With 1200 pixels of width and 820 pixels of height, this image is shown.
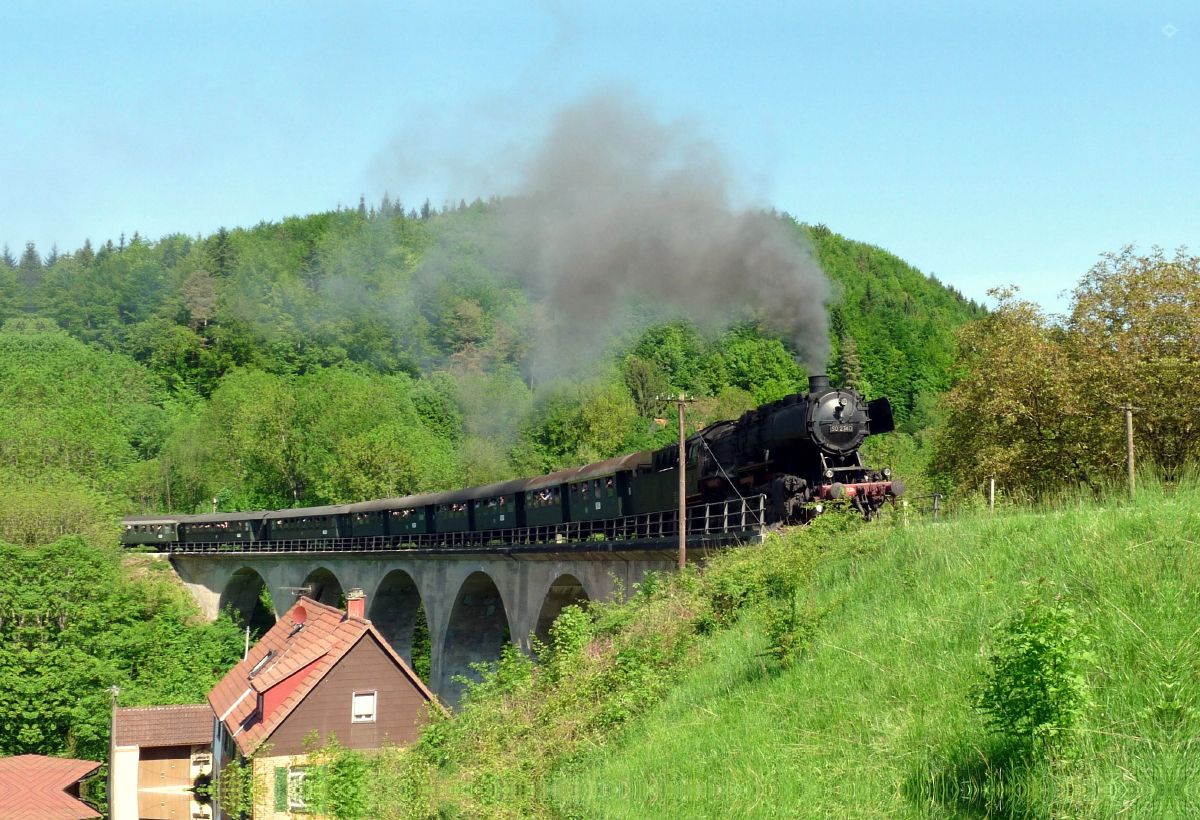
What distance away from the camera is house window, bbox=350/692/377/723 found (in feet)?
80.6

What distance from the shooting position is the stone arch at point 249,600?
60.8 meters

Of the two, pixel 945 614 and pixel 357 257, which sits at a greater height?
pixel 357 257

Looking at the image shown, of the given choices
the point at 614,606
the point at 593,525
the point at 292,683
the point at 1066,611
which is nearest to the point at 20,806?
the point at 292,683

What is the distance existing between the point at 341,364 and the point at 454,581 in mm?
80208

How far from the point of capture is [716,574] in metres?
18.1

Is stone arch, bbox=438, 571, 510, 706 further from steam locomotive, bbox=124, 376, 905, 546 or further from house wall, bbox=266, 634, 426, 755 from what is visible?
house wall, bbox=266, 634, 426, 755

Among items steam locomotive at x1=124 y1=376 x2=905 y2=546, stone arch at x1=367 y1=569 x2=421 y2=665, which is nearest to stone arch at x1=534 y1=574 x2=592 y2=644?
steam locomotive at x1=124 y1=376 x2=905 y2=546

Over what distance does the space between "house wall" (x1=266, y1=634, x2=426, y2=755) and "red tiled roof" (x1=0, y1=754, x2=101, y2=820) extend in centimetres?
1317

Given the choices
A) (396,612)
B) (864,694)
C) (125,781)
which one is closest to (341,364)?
(396,612)

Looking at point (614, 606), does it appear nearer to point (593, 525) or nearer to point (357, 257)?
point (593, 525)

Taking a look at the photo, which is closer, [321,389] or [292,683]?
[292,683]

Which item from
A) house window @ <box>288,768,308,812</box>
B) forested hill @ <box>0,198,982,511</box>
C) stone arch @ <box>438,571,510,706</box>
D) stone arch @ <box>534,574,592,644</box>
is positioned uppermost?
forested hill @ <box>0,198,982,511</box>

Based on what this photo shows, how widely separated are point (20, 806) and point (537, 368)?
84.1 m

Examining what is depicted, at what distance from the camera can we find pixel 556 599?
30562 mm
